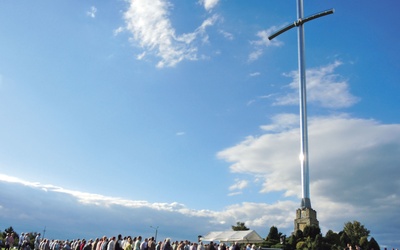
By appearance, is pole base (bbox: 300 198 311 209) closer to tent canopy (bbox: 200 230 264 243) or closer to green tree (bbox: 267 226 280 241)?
green tree (bbox: 267 226 280 241)

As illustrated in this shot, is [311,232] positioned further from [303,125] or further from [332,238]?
[303,125]

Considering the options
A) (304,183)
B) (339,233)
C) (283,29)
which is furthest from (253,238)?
(283,29)

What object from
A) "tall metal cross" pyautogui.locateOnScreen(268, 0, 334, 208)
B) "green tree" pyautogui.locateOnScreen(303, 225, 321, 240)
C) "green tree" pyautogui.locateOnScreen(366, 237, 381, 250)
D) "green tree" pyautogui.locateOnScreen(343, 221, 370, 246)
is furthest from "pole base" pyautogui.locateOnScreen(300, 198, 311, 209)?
"green tree" pyautogui.locateOnScreen(366, 237, 381, 250)

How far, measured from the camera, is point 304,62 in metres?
95.8

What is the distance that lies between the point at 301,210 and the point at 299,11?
57444 mm

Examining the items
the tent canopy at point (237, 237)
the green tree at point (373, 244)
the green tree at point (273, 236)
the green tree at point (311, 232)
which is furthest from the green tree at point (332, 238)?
the tent canopy at point (237, 237)

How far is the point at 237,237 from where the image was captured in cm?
5238

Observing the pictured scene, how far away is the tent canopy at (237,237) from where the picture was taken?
5205cm

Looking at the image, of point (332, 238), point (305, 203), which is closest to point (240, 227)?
point (305, 203)

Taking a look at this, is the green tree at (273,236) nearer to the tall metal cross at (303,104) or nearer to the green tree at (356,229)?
the tall metal cross at (303,104)

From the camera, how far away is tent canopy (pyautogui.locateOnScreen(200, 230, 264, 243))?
52047 mm

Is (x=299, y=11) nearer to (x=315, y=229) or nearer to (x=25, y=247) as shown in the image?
(x=315, y=229)

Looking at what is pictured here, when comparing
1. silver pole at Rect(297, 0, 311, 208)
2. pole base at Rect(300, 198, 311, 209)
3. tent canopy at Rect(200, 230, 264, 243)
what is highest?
silver pole at Rect(297, 0, 311, 208)

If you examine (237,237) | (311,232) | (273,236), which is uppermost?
(311,232)
